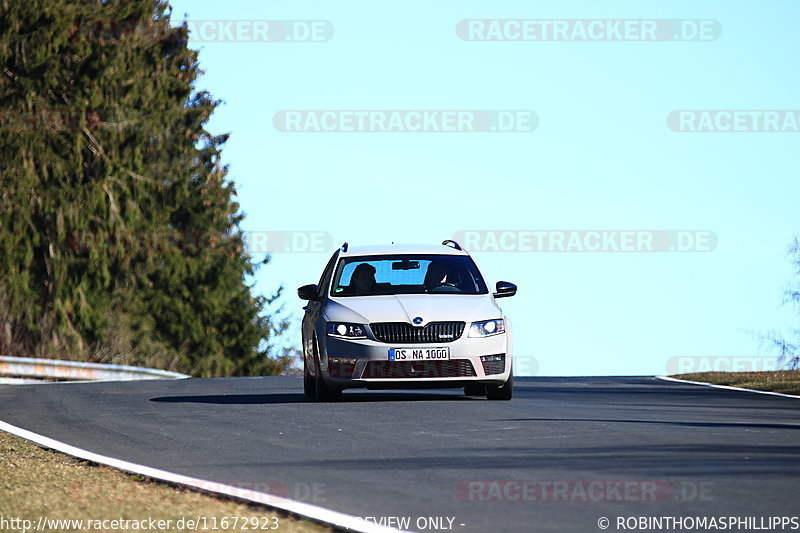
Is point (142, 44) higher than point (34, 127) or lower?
higher

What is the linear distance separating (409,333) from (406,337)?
56 mm

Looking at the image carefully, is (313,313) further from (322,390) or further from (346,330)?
(346,330)

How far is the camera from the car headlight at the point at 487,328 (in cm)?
1583

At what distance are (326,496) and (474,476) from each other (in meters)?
1.19

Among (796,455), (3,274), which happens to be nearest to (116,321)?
(3,274)

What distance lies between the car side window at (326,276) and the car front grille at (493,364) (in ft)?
7.47

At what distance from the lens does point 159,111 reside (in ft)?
139

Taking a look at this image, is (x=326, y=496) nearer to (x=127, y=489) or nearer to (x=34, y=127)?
(x=127, y=489)

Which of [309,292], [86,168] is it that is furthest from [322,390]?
[86,168]

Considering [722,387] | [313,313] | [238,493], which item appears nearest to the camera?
[238,493]

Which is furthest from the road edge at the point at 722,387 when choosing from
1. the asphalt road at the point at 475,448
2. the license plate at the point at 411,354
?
the license plate at the point at 411,354

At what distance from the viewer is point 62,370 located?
2850 centimetres

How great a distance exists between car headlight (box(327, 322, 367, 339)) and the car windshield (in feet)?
2.62

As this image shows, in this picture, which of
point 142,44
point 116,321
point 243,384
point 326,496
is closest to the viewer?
point 326,496
